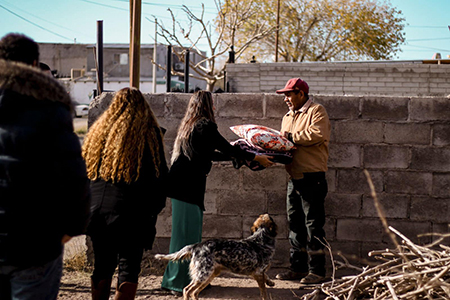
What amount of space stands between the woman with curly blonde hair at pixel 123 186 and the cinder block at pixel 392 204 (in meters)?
2.78

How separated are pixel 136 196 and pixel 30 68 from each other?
1386 mm

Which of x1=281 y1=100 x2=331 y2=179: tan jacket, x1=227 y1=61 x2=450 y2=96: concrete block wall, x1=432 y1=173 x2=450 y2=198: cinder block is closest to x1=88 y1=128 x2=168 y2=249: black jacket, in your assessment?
x1=281 y1=100 x2=331 y2=179: tan jacket

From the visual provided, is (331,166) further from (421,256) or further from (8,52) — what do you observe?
(8,52)

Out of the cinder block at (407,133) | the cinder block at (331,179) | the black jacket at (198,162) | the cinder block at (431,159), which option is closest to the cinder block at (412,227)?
the cinder block at (431,159)

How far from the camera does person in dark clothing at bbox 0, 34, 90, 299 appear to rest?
91.0 inches

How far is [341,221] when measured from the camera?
5543 millimetres

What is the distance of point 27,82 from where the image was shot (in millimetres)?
2340

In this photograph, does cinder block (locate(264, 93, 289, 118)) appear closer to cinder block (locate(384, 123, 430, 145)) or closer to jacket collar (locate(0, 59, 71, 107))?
cinder block (locate(384, 123, 430, 145))

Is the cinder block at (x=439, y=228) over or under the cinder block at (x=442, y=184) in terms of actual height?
under

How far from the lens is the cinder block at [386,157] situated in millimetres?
5410

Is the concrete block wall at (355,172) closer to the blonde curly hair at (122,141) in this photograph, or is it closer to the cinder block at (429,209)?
the cinder block at (429,209)

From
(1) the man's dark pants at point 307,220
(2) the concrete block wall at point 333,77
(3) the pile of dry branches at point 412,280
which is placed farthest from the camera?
(2) the concrete block wall at point 333,77

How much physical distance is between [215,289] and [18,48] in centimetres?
335

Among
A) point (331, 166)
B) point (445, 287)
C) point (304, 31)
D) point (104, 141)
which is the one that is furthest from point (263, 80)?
point (304, 31)
